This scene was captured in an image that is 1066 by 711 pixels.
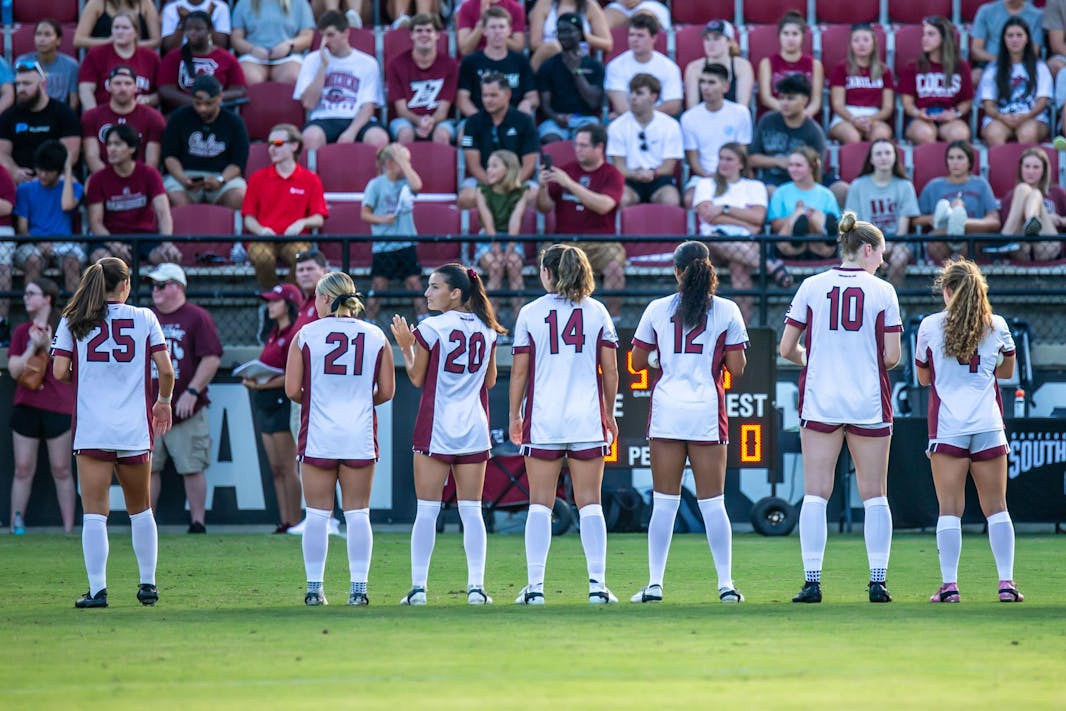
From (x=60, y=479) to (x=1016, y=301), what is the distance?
9131 mm

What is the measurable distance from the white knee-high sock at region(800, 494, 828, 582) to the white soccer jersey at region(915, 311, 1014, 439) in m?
0.83

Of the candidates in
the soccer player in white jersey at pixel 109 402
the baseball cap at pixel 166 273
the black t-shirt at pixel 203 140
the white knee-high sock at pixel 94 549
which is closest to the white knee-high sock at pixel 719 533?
the soccer player in white jersey at pixel 109 402

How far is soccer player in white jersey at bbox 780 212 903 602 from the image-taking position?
8.76 meters

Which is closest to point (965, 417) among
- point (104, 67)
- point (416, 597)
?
point (416, 597)

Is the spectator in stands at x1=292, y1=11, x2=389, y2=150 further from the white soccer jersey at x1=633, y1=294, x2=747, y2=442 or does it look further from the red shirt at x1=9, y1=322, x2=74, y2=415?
the white soccer jersey at x1=633, y1=294, x2=747, y2=442

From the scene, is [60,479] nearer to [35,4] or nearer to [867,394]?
[35,4]

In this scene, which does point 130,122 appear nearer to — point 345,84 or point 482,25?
point 345,84

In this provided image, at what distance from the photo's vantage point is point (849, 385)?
8.78 m

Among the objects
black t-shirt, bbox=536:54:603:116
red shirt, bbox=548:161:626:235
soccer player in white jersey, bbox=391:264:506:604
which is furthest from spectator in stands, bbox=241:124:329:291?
soccer player in white jersey, bbox=391:264:506:604

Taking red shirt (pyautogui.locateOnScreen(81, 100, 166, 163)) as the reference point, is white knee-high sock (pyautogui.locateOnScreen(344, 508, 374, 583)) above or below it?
below

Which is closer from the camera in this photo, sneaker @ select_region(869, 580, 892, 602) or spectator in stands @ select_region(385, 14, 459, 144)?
sneaker @ select_region(869, 580, 892, 602)

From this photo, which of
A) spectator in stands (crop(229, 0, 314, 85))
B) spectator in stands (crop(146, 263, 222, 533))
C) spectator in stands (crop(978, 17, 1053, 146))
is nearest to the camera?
spectator in stands (crop(146, 263, 222, 533))

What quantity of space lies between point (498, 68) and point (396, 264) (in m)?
3.17

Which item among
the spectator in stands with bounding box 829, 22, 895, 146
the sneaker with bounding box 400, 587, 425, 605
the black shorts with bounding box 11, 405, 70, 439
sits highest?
the spectator in stands with bounding box 829, 22, 895, 146
